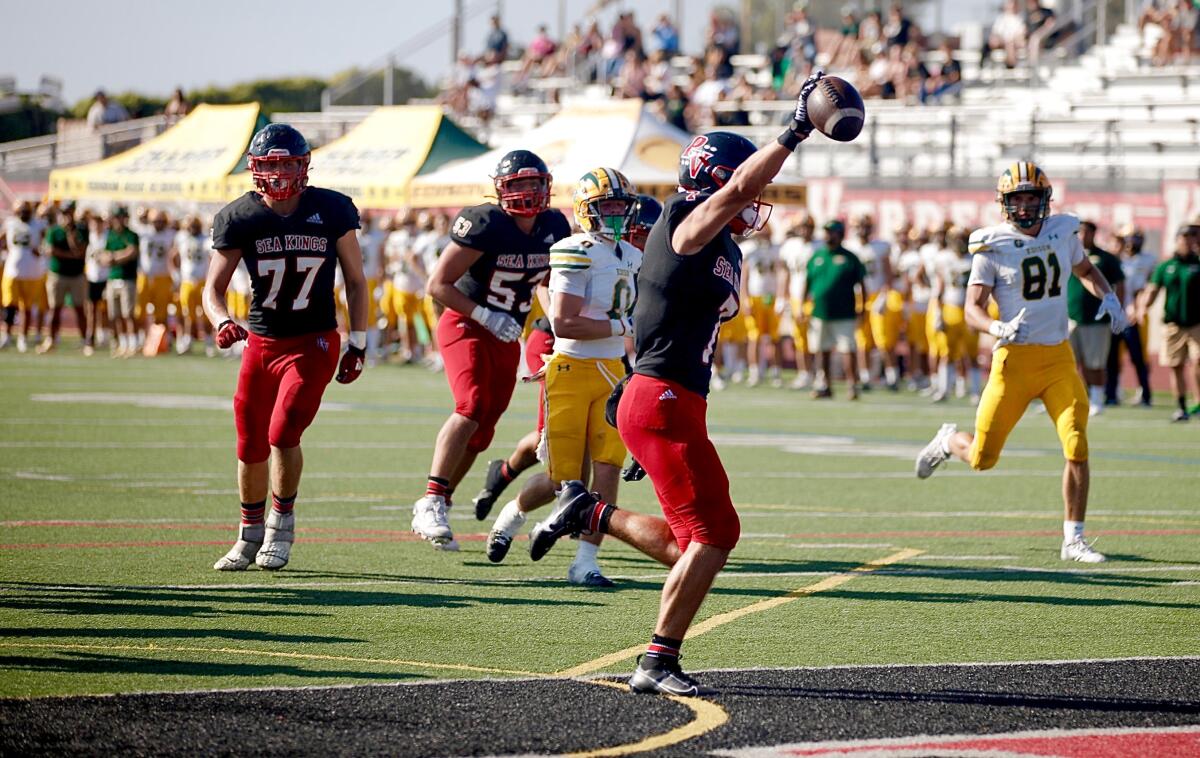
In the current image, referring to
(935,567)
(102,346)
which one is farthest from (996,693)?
(102,346)

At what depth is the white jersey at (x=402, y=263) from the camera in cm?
2414

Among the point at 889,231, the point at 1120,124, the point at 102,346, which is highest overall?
the point at 1120,124

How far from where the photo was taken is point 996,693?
589 cm

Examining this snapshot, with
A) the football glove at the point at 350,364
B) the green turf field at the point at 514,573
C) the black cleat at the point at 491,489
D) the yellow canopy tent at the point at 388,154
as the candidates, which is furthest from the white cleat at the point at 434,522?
the yellow canopy tent at the point at 388,154

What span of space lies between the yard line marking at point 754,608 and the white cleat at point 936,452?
0.93 metres

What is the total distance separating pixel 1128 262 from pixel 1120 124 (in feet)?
13.8

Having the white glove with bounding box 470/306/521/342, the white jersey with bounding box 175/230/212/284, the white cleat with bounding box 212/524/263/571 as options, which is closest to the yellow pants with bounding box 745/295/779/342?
the white jersey with bounding box 175/230/212/284

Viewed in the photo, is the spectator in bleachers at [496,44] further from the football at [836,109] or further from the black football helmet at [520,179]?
the football at [836,109]

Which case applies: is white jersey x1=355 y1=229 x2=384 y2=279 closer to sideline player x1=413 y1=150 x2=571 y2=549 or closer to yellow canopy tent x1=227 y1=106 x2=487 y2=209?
yellow canopy tent x1=227 y1=106 x2=487 y2=209

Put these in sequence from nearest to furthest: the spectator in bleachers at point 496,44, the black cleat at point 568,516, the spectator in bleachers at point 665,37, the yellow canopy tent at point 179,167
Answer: the black cleat at point 568,516 → the yellow canopy tent at point 179,167 → the spectator in bleachers at point 665,37 → the spectator in bleachers at point 496,44

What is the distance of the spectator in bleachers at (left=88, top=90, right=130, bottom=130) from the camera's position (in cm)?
3938

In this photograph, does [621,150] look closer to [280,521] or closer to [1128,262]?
[1128,262]

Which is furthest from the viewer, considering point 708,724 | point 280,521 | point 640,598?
point 280,521

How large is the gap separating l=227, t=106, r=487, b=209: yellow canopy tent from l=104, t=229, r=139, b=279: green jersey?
306 centimetres
